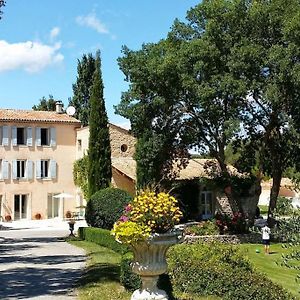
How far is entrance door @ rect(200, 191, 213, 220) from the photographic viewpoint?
4203 cm

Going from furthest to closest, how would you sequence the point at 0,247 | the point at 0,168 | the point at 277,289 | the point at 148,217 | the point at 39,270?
the point at 0,168 < the point at 0,247 < the point at 39,270 < the point at 277,289 < the point at 148,217

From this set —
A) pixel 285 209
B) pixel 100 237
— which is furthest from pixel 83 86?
pixel 285 209

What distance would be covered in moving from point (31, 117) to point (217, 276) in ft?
114

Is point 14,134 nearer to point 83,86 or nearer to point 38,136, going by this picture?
point 38,136

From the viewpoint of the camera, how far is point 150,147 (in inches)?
1224

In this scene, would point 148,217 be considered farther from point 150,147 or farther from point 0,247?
point 150,147

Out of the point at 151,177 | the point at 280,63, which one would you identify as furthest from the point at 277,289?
the point at 151,177

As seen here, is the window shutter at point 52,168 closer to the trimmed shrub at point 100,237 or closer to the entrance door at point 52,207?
the entrance door at point 52,207

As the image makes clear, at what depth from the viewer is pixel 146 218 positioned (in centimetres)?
1009

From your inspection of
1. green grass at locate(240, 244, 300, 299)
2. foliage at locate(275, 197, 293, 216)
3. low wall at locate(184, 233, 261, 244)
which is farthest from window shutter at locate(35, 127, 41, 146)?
foliage at locate(275, 197, 293, 216)

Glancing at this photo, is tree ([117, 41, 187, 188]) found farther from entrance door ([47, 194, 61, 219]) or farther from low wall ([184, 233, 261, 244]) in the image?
entrance door ([47, 194, 61, 219])

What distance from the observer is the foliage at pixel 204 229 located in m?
30.2

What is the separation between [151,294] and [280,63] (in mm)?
18757

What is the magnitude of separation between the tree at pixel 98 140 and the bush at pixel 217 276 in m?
23.1
